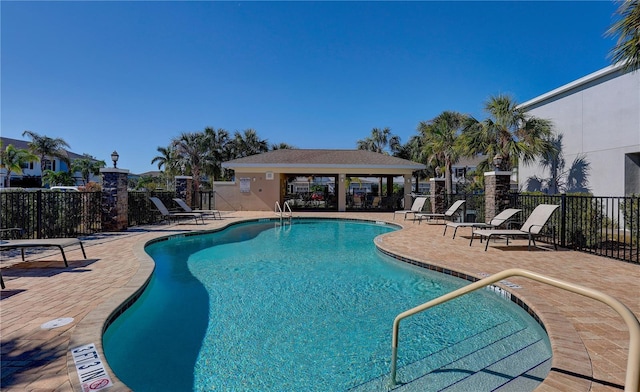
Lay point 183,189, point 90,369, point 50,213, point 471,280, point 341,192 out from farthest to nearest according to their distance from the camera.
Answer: point 341,192 < point 183,189 < point 50,213 < point 471,280 < point 90,369

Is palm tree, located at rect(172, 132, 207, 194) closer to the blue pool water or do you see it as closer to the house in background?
the house in background

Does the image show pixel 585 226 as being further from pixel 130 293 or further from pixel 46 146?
pixel 46 146

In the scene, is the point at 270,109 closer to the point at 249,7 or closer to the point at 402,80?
the point at 402,80

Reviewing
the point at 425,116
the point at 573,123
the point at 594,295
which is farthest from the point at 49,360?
the point at 425,116

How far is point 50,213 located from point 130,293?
7.22 meters

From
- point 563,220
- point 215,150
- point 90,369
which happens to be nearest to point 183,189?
point 215,150

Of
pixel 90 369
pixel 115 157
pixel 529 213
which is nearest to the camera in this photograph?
pixel 90 369

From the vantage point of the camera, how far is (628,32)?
658cm

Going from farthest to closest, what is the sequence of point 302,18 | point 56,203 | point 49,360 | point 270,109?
1. point 270,109
2. point 302,18
3. point 56,203
4. point 49,360

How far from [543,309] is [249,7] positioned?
12752 mm

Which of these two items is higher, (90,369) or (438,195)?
(438,195)

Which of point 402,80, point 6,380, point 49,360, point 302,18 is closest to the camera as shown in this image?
point 6,380

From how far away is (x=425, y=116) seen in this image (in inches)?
1179

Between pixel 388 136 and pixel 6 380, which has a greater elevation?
pixel 388 136
